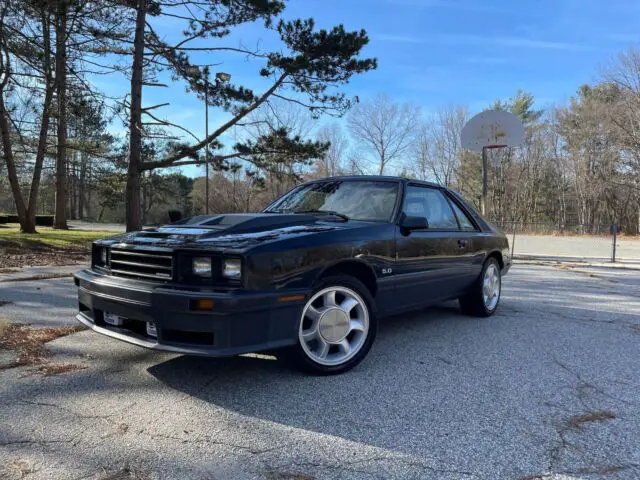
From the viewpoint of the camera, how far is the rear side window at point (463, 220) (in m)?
5.30

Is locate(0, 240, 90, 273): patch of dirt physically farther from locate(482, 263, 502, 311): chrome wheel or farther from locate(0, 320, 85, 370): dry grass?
locate(482, 263, 502, 311): chrome wheel

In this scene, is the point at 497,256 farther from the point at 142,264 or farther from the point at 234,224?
the point at 142,264

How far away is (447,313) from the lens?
585 centimetres

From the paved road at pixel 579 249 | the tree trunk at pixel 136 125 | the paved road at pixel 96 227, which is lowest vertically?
the paved road at pixel 579 249

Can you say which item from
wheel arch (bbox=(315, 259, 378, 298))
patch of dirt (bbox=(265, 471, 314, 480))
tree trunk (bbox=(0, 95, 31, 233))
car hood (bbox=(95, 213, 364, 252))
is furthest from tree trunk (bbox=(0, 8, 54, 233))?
patch of dirt (bbox=(265, 471, 314, 480))

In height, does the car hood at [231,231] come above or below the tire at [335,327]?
above

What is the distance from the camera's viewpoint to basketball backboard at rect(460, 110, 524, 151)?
54.9 ft

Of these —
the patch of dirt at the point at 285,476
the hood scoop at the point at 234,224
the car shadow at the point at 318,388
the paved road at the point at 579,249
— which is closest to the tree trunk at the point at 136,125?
the hood scoop at the point at 234,224

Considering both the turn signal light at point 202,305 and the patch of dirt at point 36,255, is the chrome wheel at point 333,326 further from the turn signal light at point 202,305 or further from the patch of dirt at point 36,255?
the patch of dirt at point 36,255

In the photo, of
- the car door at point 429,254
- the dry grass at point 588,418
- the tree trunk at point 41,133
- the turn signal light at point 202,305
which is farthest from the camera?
the tree trunk at point 41,133

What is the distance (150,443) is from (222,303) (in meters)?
0.82

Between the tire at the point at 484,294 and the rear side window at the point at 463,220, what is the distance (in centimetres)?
49

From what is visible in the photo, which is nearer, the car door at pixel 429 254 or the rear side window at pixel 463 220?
the car door at pixel 429 254

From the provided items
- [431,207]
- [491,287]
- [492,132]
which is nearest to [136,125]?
[492,132]
